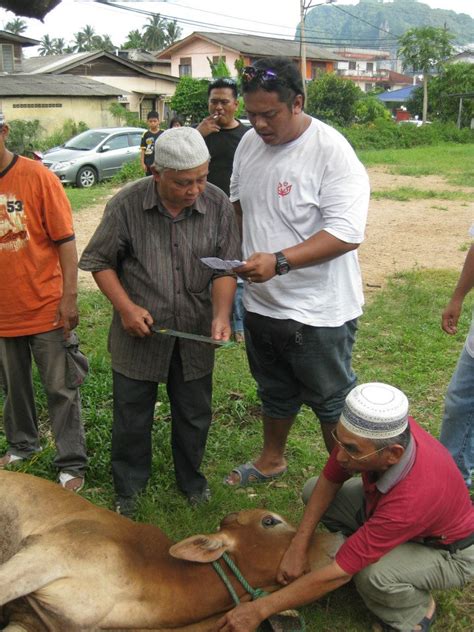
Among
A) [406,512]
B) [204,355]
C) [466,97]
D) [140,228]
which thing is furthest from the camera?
[466,97]

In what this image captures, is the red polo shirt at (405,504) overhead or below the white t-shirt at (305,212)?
below

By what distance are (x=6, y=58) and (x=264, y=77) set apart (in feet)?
125

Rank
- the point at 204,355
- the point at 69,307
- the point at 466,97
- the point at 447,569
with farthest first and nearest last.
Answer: the point at 466,97 < the point at 69,307 < the point at 204,355 < the point at 447,569

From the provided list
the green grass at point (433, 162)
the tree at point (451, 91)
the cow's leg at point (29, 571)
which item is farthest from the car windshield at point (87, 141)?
the tree at point (451, 91)

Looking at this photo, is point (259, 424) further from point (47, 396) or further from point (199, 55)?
point (199, 55)

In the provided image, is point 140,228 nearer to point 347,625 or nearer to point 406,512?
point 406,512

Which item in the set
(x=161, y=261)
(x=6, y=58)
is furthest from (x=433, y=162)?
(x=6, y=58)

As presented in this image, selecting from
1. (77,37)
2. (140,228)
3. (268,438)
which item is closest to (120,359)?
(140,228)

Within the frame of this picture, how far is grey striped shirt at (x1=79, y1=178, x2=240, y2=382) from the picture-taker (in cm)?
340

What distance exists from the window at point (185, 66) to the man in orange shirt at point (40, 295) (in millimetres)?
52643

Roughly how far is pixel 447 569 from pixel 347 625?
1.67 ft

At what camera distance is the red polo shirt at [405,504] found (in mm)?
2770

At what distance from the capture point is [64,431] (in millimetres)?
4039

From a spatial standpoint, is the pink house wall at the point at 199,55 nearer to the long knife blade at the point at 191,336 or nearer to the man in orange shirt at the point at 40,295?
the man in orange shirt at the point at 40,295
